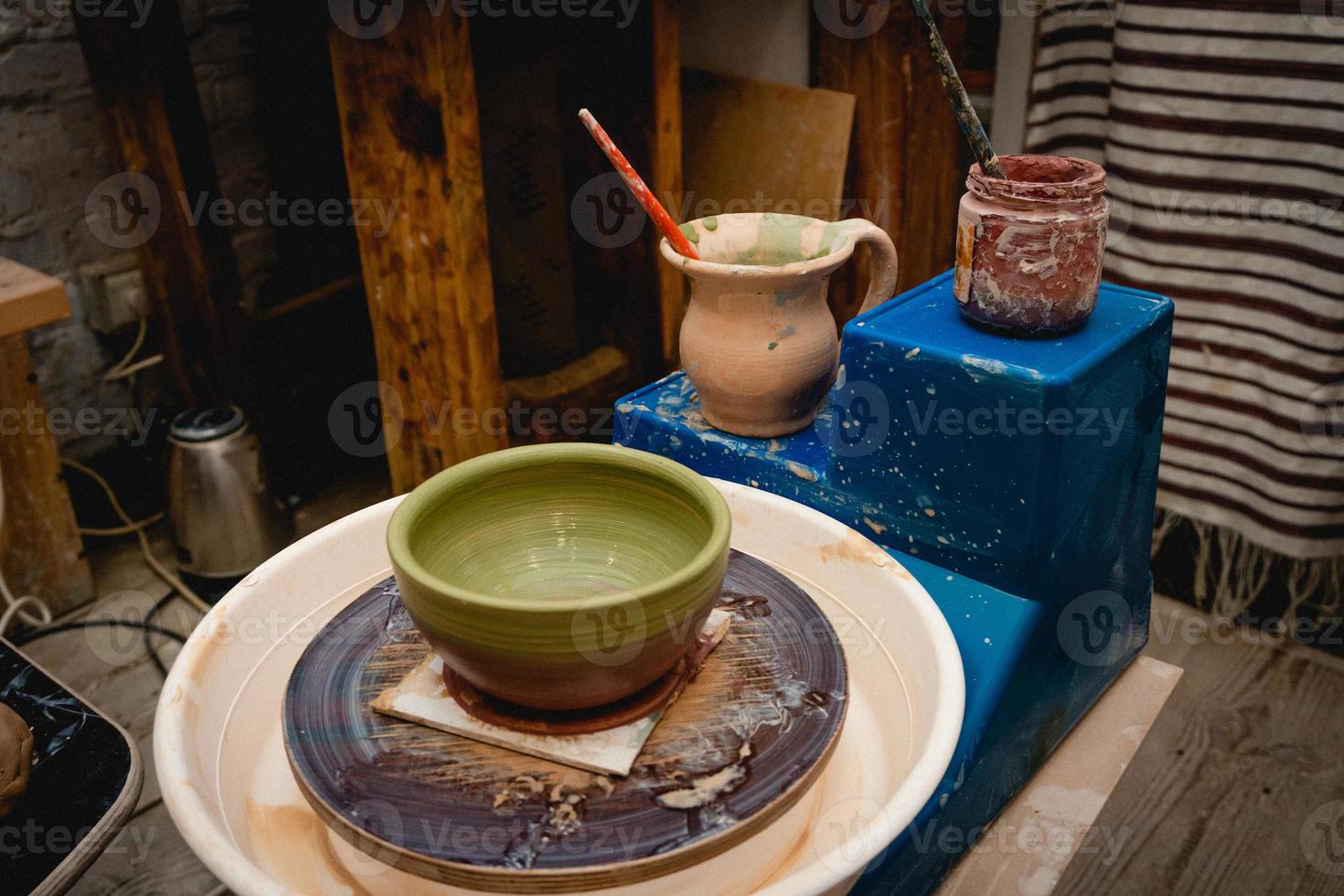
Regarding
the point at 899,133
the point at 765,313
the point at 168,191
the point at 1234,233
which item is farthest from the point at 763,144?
the point at 168,191

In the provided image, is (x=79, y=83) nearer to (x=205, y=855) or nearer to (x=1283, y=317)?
(x=205, y=855)

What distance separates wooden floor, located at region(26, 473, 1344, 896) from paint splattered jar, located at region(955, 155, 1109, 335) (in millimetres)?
1006

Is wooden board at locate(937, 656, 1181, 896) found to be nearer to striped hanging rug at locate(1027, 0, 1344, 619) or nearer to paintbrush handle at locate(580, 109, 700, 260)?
paintbrush handle at locate(580, 109, 700, 260)

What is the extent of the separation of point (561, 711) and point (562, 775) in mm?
48

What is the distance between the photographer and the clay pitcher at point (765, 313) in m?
1.15

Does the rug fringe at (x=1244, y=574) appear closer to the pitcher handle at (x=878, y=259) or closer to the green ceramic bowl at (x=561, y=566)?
the pitcher handle at (x=878, y=259)

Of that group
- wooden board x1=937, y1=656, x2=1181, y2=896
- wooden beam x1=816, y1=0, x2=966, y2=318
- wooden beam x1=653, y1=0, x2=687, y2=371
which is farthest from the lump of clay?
A: wooden beam x1=816, y1=0, x2=966, y2=318

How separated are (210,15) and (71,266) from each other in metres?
0.61

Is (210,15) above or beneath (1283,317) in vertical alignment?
above

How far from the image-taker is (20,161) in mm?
2072

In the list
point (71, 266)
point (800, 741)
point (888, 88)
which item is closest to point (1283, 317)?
point (888, 88)

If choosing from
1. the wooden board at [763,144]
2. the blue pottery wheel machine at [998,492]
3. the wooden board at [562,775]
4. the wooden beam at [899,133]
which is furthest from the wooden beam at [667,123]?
the wooden board at [562,775]

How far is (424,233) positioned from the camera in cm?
163

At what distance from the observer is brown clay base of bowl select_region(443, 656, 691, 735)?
769 mm
